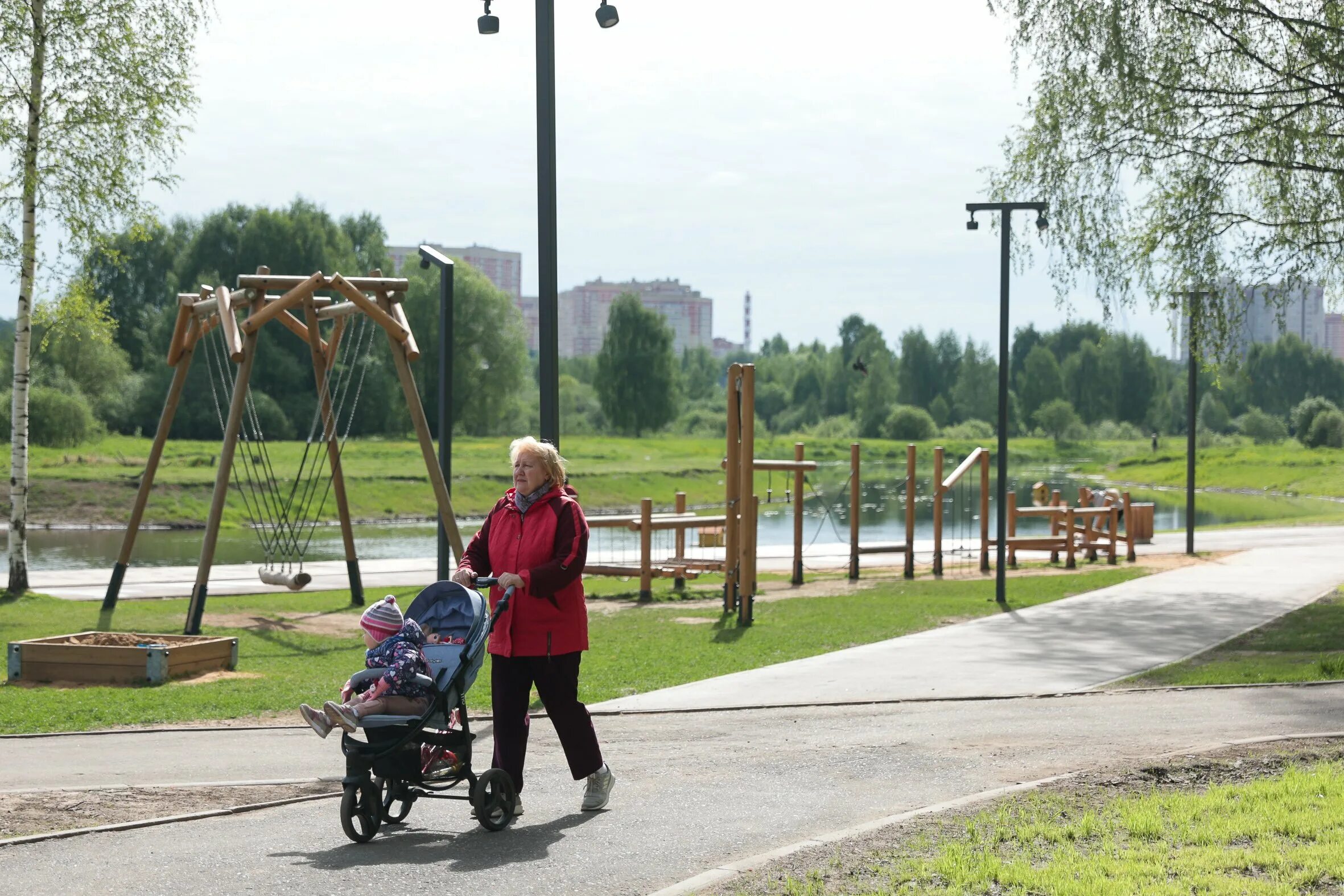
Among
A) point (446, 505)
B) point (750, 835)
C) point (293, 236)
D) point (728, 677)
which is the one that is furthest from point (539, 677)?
point (293, 236)

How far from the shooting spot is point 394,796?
659 centimetres

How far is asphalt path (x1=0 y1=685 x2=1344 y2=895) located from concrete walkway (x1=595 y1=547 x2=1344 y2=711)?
621 mm

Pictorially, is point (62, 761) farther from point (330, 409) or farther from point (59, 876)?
point (330, 409)

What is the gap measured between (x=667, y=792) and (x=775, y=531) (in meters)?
32.3

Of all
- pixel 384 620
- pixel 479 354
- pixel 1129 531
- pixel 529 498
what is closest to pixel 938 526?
pixel 1129 531

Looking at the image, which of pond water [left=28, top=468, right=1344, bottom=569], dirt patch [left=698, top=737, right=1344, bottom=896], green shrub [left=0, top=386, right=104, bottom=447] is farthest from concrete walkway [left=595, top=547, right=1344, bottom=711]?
green shrub [left=0, top=386, right=104, bottom=447]

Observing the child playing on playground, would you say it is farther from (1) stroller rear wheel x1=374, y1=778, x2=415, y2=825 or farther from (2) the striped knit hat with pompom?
(1) stroller rear wheel x1=374, y1=778, x2=415, y2=825

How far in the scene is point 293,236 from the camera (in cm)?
7069

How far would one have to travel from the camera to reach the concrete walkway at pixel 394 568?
19.6m

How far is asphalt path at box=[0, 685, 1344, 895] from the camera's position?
19.3 feet

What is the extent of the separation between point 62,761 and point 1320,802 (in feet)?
22.3

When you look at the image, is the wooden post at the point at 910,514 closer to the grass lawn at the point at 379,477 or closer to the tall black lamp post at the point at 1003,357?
the tall black lamp post at the point at 1003,357

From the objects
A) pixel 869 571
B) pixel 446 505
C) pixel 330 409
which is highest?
pixel 330 409

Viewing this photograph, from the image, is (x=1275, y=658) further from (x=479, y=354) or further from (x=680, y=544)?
(x=479, y=354)
